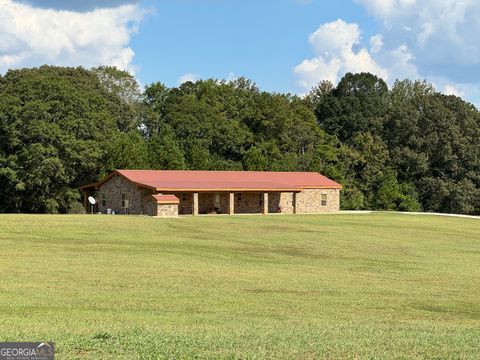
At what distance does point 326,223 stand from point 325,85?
58942 millimetres

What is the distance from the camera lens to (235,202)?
176 feet

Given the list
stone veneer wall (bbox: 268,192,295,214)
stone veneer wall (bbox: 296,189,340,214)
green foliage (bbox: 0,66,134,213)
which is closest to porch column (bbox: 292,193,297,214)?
stone veneer wall (bbox: 296,189,340,214)

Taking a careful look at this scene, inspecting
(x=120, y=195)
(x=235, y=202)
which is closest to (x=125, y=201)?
(x=120, y=195)

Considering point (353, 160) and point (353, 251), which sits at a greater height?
point (353, 160)

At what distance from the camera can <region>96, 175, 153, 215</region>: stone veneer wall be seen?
48562mm

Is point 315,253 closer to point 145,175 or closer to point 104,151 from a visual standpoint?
point 145,175

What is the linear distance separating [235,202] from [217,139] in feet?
64.0

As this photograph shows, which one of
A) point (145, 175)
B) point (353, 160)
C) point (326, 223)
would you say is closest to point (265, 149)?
point (353, 160)

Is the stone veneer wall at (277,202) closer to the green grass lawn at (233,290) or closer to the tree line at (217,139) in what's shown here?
the tree line at (217,139)

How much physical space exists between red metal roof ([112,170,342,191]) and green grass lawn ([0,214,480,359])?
32.6 feet

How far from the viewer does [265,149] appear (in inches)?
2840

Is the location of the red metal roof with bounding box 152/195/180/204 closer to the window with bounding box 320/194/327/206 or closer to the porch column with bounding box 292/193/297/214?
the porch column with bounding box 292/193/297/214

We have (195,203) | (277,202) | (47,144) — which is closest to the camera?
(195,203)

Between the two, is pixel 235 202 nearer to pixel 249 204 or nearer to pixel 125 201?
pixel 249 204
